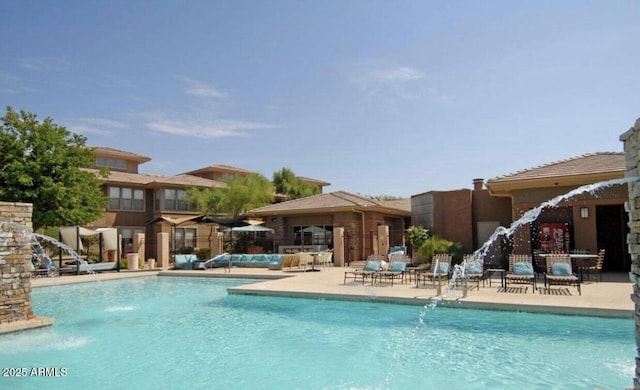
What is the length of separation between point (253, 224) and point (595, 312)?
1749 cm

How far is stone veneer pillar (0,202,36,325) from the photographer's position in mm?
9109

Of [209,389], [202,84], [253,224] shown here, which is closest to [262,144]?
[253,224]

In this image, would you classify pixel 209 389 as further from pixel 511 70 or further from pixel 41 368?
pixel 511 70

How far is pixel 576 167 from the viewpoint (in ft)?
50.1

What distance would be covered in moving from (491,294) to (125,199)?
2665 centimetres

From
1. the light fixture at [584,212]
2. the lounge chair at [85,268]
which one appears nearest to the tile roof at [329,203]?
the lounge chair at [85,268]

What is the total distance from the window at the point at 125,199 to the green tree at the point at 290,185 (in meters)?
14.1

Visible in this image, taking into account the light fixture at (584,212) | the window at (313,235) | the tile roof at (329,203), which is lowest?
the window at (313,235)

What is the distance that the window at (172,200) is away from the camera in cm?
3181

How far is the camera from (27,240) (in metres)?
9.45

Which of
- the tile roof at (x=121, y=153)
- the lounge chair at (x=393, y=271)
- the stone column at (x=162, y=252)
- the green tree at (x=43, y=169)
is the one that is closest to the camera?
the lounge chair at (x=393, y=271)

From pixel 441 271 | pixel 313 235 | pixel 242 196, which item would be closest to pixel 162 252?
pixel 313 235

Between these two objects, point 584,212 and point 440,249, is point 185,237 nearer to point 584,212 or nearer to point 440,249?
point 440,249

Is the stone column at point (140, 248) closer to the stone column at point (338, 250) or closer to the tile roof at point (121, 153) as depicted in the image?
the stone column at point (338, 250)
